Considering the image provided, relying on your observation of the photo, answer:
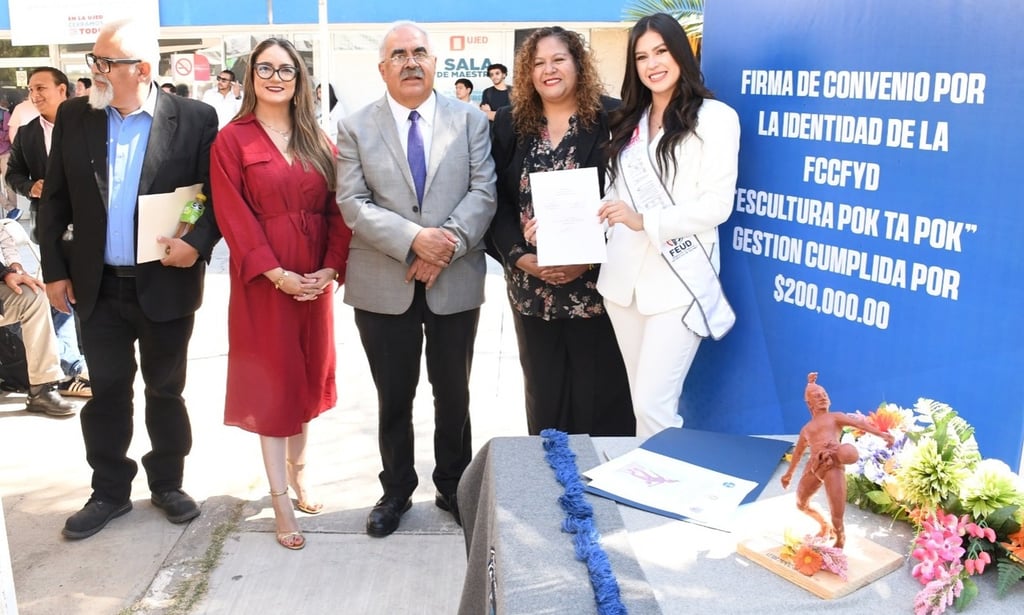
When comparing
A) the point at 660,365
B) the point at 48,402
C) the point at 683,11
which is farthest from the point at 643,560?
the point at 683,11

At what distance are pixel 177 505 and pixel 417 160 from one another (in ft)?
6.17

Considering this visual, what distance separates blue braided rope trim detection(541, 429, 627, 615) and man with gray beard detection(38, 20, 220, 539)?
79.2 inches

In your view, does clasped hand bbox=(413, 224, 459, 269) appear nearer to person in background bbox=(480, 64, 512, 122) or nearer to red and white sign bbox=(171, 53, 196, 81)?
person in background bbox=(480, 64, 512, 122)

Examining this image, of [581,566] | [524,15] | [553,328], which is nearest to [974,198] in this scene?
[581,566]

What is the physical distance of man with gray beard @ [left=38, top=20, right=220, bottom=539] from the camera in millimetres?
3607

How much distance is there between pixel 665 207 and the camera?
318cm

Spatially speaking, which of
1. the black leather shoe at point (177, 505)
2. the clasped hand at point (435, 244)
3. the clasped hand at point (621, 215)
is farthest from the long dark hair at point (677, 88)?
the black leather shoe at point (177, 505)

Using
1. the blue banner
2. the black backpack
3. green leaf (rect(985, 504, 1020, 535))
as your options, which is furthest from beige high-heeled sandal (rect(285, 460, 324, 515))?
green leaf (rect(985, 504, 1020, 535))

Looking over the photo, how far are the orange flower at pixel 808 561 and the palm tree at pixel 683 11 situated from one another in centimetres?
900

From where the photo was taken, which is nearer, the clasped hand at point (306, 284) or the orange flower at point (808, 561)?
the orange flower at point (808, 561)

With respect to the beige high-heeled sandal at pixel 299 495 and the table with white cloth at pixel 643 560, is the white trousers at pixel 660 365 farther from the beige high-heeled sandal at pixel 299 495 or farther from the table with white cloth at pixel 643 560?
the beige high-heeled sandal at pixel 299 495

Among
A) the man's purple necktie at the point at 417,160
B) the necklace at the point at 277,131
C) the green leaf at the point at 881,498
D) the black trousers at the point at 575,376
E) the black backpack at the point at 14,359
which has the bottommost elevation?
the black backpack at the point at 14,359

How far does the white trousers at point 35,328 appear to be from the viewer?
5.28 metres

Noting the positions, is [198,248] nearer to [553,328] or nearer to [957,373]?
[553,328]
